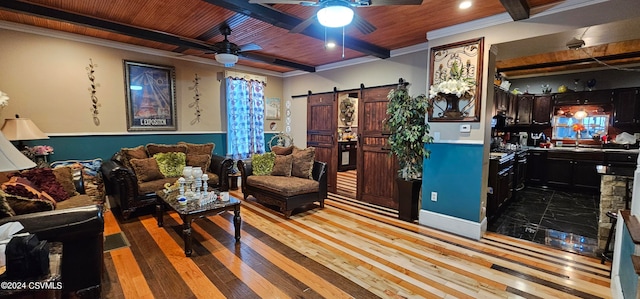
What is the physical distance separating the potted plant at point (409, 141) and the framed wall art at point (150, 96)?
12.5ft

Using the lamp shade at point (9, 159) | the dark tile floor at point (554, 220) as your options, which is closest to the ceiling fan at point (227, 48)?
the lamp shade at point (9, 159)

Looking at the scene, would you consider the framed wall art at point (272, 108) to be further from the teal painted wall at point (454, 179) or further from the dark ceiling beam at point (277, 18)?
the teal painted wall at point (454, 179)

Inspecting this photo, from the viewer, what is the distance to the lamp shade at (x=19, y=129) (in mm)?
3273

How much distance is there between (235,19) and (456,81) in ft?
8.94

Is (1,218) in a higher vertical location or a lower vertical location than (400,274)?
higher

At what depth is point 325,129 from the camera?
216 inches

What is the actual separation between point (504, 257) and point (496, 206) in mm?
1349

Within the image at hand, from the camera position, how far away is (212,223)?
3650 millimetres

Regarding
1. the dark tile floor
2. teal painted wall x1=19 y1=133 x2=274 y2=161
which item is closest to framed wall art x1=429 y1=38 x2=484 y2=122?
the dark tile floor

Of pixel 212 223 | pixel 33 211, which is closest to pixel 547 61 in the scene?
pixel 212 223

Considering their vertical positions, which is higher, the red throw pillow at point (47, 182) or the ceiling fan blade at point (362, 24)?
the ceiling fan blade at point (362, 24)

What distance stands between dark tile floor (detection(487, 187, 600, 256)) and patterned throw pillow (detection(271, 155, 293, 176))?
3.02 metres

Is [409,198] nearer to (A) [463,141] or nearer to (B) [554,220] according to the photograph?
(A) [463,141]

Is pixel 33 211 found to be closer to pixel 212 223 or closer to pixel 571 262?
pixel 212 223
